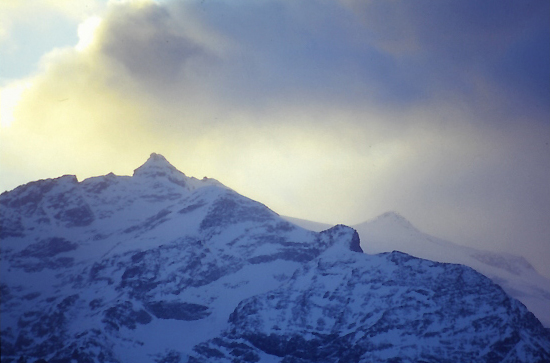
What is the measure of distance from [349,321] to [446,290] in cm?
3456

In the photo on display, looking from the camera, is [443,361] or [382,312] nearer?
[443,361]

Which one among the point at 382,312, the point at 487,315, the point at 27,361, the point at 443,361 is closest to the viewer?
the point at 27,361

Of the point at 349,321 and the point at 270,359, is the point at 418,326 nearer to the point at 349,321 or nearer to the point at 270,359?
the point at 349,321

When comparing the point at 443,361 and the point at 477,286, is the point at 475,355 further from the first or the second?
the point at 477,286

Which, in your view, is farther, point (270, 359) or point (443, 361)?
point (270, 359)

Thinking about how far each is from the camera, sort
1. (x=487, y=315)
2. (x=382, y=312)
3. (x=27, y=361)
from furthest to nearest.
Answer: (x=382, y=312)
(x=487, y=315)
(x=27, y=361)

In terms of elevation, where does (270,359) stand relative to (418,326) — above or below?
below

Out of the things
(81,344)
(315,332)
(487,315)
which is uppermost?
(487,315)

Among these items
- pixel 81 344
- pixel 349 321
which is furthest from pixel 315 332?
pixel 81 344

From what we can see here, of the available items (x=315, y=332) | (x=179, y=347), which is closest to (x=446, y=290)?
(x=315, y=332)

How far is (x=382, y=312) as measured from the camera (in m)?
196

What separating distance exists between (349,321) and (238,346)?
1508 inches

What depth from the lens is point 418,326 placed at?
186500 mm

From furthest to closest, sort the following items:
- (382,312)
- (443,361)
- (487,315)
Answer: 1. (382,312)
2. (487,315)
3. (443,361)
